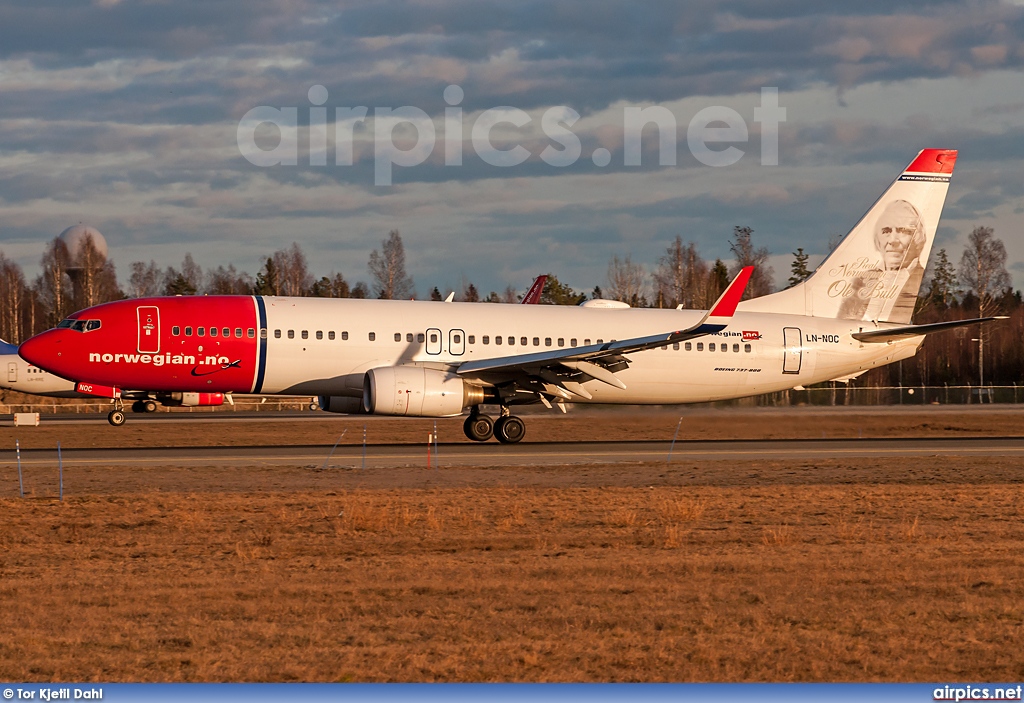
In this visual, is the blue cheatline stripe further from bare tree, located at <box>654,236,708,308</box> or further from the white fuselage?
bare tree, located at <box>654,236,708,308</box>

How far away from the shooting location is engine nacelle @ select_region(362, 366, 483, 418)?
27.4 meters

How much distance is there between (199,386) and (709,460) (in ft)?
42.3

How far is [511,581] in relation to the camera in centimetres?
1116

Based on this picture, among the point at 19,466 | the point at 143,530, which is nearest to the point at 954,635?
the point at 143,530

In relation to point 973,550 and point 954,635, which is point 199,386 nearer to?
point 973,550

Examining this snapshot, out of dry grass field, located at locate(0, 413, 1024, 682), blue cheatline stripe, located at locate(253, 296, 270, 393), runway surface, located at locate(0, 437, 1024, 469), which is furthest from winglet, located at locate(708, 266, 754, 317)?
blue cheatline stripe, located at locate(253, 296, 270, 393)

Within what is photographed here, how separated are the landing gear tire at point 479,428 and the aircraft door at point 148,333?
819cm

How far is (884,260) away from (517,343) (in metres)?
12.0

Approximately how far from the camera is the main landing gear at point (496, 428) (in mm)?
30375

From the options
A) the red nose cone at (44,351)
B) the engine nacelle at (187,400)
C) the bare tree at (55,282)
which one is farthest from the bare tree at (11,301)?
the red nose cone at (44,351)

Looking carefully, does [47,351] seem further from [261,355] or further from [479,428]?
[479,428]

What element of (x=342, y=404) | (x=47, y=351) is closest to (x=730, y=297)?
(x=342, y=404)

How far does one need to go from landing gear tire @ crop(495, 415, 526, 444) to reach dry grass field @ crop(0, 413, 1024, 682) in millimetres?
10267

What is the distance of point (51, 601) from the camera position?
10.2 m
